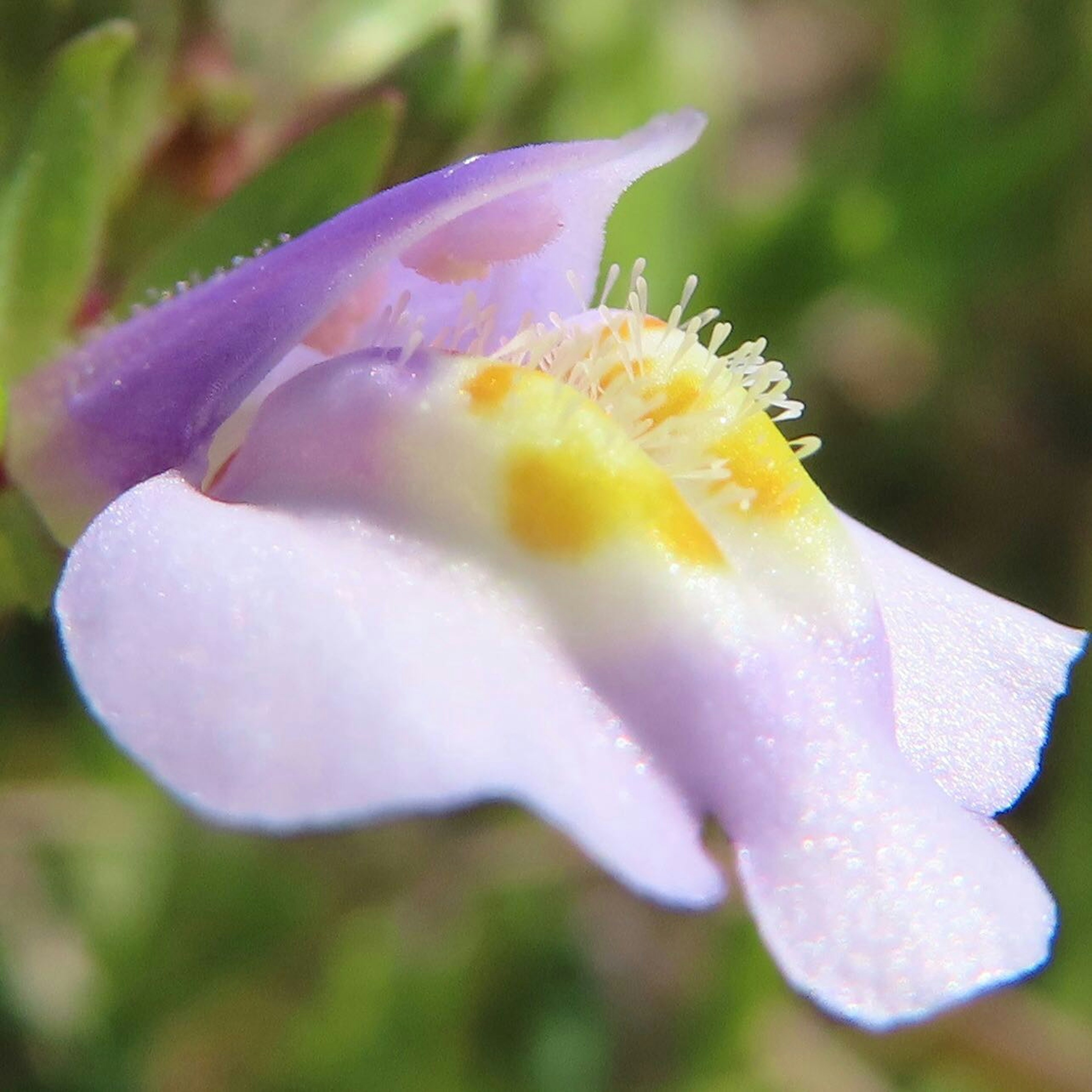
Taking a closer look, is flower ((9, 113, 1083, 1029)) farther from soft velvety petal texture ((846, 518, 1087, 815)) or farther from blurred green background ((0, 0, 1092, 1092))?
blurred green background ((0, 0, 1092, 1092))

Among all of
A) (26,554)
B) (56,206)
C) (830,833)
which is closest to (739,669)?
(830,833)

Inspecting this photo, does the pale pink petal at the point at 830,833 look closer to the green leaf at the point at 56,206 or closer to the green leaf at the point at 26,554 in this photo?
the green leaf at the point at 26,554

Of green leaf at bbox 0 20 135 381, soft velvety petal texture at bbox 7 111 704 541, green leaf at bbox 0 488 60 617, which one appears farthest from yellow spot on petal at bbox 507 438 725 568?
green leaf at bbox 0 20 135 381

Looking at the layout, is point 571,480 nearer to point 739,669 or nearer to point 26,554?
point 739,669

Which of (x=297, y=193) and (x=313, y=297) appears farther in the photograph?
(x=297, y=193)

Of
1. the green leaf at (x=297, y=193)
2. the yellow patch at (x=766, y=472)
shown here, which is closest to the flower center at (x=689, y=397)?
the yellow patch at (x=766, y=472)

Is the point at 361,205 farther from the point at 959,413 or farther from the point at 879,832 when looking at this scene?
the point at 959,413
